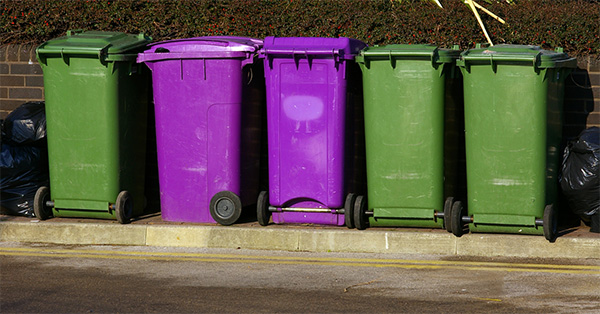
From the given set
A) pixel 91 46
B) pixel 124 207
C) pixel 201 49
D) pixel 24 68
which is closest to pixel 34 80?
pixel 24 68

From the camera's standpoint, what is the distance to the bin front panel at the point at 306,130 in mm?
7867

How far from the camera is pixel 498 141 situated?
24.8 ft

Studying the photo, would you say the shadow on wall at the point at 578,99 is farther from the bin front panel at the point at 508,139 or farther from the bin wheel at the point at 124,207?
the bin wheel at the point at 124,207

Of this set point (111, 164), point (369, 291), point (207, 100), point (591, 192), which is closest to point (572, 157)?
point (591, 192)

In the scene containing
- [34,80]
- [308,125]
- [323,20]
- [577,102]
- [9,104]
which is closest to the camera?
[308,125]

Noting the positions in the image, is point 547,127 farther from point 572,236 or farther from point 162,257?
point 162,257

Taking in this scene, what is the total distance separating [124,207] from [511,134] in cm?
336

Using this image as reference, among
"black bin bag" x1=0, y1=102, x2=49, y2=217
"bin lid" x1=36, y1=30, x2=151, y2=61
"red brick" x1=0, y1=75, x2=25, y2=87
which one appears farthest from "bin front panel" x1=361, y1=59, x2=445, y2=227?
"red brick" x1=0, y1=75, x2=25, y2=87

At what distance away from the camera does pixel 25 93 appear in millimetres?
9672

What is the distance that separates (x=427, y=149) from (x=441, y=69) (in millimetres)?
659

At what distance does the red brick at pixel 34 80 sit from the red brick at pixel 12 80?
5 cm

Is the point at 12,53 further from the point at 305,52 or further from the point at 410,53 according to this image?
the point at 410,53

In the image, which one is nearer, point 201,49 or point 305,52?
point 305,52

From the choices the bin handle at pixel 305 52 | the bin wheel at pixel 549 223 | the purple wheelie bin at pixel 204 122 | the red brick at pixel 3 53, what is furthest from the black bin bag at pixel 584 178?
the red brick at pixel 3 53
